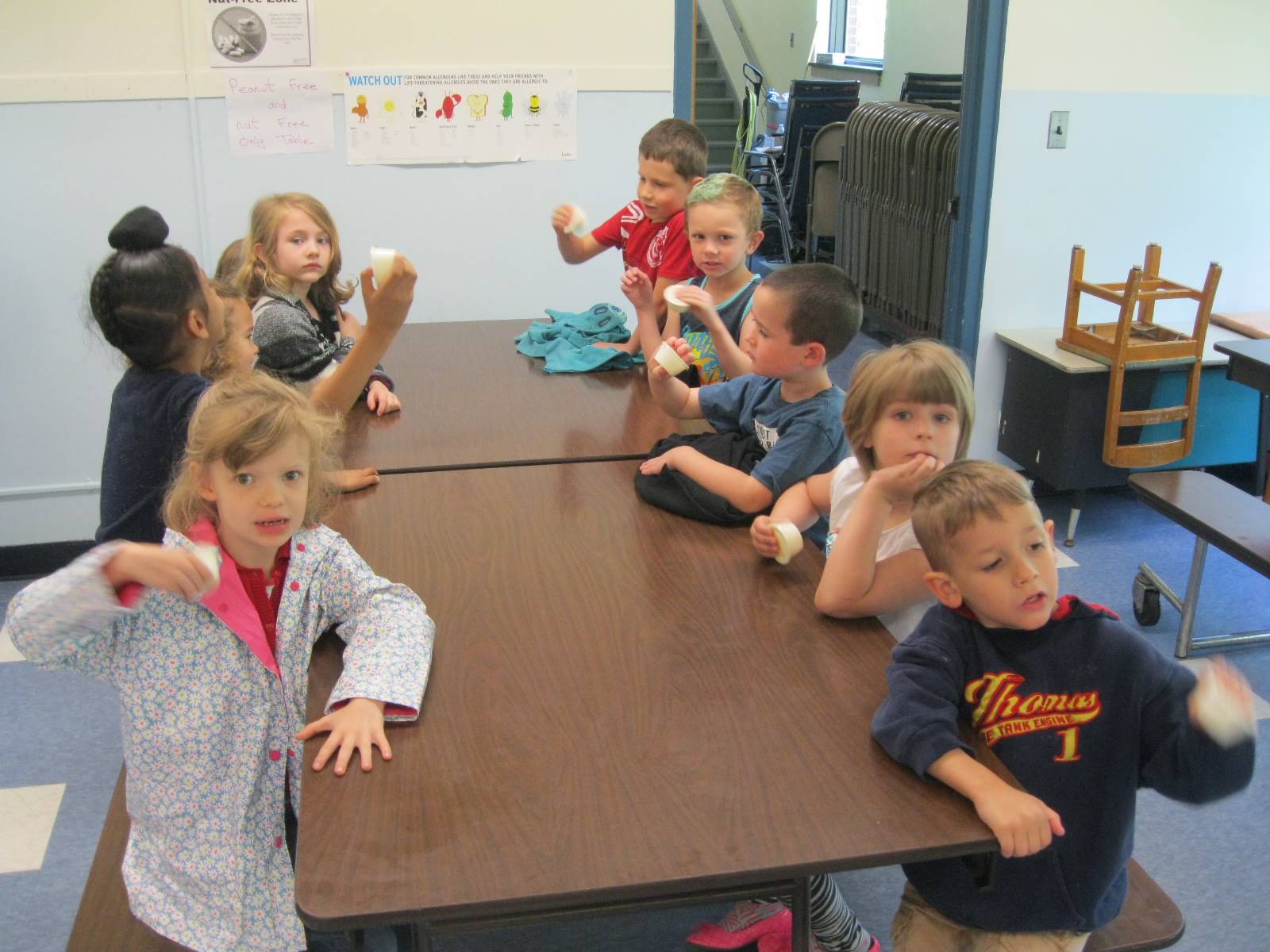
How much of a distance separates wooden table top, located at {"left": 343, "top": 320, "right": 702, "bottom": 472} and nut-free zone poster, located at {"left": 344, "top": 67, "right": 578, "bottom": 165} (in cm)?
83

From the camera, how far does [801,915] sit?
1189 millimetres

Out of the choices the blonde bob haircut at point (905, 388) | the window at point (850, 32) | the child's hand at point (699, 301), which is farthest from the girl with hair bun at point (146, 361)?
the window at point (850, 32)

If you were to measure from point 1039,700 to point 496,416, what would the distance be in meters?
1.40

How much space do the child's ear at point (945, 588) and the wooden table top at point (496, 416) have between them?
3.03 feet

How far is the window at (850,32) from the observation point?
899cm

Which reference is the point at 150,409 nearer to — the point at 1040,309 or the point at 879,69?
the point at 1040,309

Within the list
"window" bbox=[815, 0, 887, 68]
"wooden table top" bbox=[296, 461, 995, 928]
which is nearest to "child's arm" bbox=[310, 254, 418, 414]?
"wooden table top" bbox=[296, 461, 995, 928]

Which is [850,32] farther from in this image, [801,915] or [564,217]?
[801,915]

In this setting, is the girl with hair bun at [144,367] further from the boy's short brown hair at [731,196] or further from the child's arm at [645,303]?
the boy's short brown hair at [731,196]

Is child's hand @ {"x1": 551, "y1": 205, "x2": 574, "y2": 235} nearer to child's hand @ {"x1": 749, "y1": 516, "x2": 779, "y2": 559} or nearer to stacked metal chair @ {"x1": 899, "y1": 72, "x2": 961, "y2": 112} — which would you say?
child's hand @ {"x1": 749, "y1": 516, "x2": 779, "y2": 559}

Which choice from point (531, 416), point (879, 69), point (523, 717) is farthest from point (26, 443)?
point (879, 69)

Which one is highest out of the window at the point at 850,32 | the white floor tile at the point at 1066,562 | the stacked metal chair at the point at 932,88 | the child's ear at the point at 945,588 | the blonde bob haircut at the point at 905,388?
the window at the point at 850,32

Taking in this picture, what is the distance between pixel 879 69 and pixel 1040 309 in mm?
5189

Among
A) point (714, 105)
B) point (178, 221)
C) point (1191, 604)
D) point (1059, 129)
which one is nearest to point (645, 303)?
point (1191, 604)
